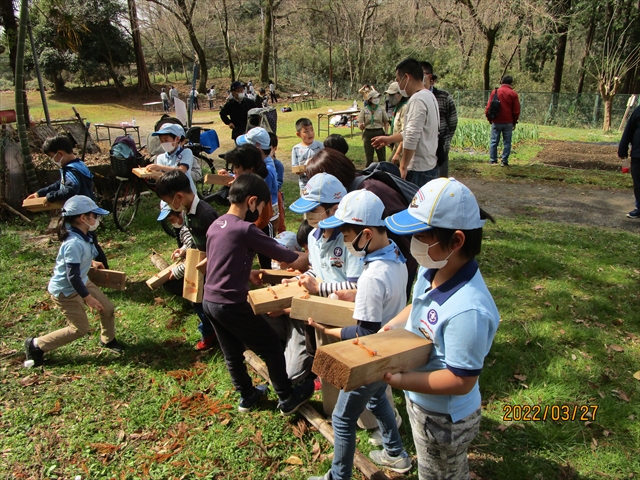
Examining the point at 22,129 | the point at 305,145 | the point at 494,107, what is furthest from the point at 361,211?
the point at 494,107

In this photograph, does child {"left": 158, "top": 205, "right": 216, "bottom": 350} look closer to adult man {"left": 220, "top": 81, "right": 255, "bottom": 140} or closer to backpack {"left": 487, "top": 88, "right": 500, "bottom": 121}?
adult man {"left": 220, "top": 81, "right": 255, "bottom": 140}

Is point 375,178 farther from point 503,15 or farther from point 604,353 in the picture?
point 503,15

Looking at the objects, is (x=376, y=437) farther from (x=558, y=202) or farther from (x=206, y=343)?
(x=558, y=202)

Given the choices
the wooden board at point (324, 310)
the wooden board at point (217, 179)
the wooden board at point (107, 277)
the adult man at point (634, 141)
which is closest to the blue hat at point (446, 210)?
the wooden board at point (324, 310)

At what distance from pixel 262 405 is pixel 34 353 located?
225 centimetres

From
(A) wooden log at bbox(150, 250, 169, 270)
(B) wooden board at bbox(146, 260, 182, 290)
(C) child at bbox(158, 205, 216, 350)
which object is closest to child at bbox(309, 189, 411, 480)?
(C) child at bbox(158, 205, 216, 350)

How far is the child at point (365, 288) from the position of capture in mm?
2312

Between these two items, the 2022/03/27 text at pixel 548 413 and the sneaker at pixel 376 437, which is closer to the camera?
the sneaker at pixel 376 437

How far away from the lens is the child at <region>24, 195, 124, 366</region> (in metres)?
3.80

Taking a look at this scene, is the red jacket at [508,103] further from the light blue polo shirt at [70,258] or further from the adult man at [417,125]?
the light blue polo shirt at [70,258]

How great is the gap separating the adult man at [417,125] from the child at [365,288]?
2.73 meters

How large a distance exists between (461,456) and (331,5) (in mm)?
45677

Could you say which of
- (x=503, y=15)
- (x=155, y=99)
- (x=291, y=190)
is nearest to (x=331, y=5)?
(x=155, y=99)

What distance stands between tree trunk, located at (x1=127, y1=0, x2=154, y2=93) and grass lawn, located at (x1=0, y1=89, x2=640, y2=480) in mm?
30771
